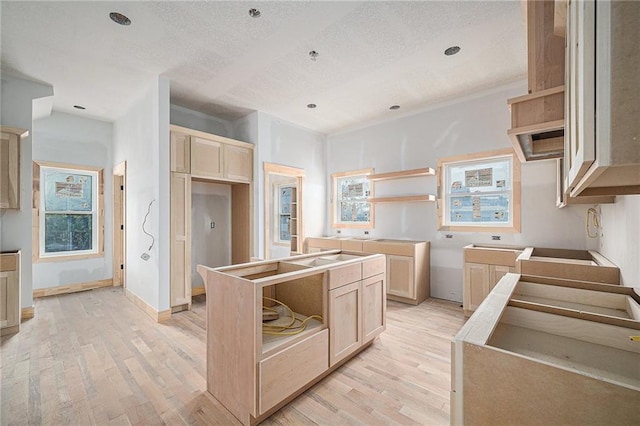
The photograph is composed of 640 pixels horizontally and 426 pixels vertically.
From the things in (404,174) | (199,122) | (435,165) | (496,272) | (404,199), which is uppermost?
(199,122)

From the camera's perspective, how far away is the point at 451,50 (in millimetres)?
2953

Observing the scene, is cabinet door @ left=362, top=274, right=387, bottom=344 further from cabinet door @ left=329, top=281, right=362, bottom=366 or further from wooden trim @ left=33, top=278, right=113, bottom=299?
wooden trim @ left=33, top=278, right=113, bottom=299

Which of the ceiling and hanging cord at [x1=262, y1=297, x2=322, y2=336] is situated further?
the ceiling

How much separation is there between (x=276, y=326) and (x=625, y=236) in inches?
95.5

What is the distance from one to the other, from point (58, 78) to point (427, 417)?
5322mm

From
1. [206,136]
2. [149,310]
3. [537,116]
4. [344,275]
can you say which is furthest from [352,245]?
[537,116]

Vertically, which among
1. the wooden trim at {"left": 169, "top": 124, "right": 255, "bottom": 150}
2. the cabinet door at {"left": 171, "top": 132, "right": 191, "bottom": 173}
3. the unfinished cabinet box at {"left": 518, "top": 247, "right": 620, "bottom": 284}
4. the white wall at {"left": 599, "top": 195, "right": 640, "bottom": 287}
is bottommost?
the unfinished cabinet box at {"left": 518, "top": 247, "right": 620, "bottom": 284}

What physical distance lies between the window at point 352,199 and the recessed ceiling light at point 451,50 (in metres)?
2.38

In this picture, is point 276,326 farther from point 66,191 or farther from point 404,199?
point 66,191

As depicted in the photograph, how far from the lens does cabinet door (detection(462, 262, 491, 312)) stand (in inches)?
135

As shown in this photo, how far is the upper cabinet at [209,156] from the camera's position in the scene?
377 centimetres

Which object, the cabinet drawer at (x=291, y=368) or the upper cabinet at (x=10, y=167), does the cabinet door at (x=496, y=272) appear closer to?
the cabinet drawer at (x=291, y=368)

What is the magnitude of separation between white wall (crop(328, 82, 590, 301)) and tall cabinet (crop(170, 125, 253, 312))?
6.94ft

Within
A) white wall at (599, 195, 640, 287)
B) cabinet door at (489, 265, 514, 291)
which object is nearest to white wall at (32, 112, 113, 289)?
cabinet door at (489, 265, 514, 291)
